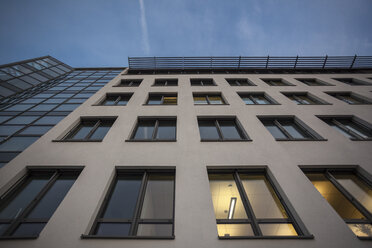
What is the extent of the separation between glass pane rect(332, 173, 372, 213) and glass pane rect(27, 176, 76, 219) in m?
10.2

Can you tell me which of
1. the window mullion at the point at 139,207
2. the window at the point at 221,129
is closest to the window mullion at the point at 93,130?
the window mullion at the point at 139,207

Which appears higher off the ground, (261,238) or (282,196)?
(282,196)

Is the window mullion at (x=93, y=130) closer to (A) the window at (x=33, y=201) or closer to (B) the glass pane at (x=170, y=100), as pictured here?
(A) the window at (x=33, y=201)

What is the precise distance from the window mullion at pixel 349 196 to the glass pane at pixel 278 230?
8.30 ft

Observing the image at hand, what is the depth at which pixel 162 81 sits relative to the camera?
15.7 metres

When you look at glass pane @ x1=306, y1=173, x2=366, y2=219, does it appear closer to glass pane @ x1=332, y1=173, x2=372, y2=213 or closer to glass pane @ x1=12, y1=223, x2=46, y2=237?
glass pane @ x1=332, y1=173, x2=372, y2=213

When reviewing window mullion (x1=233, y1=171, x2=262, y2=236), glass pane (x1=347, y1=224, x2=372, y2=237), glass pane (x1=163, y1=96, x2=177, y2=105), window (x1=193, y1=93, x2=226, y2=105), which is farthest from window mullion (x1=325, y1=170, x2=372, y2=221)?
glass pane (x1=163, y1=96, x2=177, y2=105)

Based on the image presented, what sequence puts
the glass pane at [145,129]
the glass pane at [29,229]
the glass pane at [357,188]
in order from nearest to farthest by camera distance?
1. the glass pane at [29,229]
2. the glass pane at [357,188]
3. the glass pane at [145,129]

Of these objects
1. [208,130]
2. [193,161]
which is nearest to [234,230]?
[193,161]

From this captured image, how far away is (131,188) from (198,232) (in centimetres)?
287

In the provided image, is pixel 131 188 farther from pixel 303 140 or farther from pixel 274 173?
pixel 303 140

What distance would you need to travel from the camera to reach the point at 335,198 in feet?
17.5

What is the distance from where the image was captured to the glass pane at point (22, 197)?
4.77 metres

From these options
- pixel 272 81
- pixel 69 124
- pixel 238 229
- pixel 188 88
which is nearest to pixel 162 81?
pixel 188 88
